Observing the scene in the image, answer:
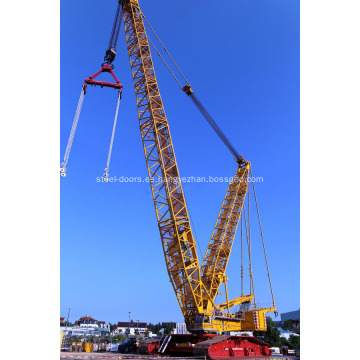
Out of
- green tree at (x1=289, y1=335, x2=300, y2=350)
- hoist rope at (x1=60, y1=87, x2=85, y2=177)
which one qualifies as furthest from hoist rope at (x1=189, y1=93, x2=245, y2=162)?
green tree at (x1=289, y1=335, x2=300, y2=350)

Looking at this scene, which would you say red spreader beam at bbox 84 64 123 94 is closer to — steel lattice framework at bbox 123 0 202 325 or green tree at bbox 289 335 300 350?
steel lattice framework at bbox 123 0 202 325

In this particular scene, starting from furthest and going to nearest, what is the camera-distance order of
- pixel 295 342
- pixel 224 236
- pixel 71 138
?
1. pixel 295 342
2. pixel 224 236
3. pixel 71 138

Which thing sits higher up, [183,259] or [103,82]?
[103,82]

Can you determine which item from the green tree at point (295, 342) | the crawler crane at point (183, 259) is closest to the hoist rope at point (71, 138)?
the crawler crane at point (183, 259)

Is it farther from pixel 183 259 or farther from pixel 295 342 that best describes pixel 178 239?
pixel 295 342

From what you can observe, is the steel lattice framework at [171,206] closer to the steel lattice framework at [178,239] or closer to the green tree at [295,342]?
the steel lattice framework at [178,239]

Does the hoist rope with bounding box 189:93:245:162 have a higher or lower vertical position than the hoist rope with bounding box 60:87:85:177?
higher

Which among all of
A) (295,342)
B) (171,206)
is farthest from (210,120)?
(295,342)

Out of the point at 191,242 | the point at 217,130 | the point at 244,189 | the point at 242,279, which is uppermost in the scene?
the point at 217,130

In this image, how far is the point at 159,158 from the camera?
23656 mm
